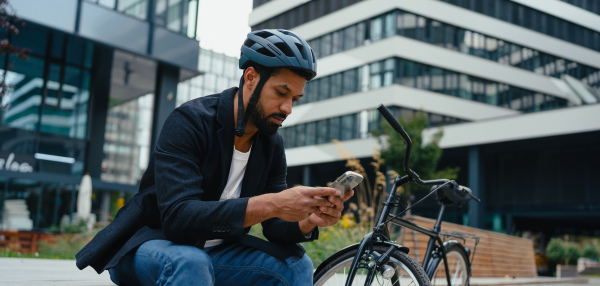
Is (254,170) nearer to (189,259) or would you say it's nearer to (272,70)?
(272,70)

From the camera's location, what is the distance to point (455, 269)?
12.9 feet

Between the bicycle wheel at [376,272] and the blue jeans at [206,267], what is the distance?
23.1 inches

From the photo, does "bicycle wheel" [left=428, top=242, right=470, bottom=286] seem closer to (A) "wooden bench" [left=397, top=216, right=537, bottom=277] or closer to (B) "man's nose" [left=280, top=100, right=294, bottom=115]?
(A) "wooden bench" [left=397, top=216, right=537, bottom=277]

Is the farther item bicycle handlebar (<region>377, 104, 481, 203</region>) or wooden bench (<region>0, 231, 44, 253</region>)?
wooden bench (<region>0, 231, 44, 253</region>)

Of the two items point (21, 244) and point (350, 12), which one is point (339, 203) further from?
point (350, 12)

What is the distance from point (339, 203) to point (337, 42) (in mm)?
33101

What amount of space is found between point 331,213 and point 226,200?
0.37 metres

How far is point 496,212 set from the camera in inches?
1138

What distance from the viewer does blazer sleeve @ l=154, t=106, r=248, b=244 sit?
165 cm

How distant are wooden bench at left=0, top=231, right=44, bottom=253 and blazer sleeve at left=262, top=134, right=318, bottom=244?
907 centimetres

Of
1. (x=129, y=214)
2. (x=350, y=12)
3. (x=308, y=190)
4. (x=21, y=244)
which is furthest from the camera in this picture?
(x=350, y=12)

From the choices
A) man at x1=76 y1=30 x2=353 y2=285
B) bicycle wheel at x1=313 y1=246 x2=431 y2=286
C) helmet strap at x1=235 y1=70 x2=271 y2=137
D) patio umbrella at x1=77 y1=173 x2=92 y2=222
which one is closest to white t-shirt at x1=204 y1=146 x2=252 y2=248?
man at x1=76 y1=30 x2=353 y2=285

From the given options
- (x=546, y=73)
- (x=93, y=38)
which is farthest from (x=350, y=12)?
(x=93, y=38)

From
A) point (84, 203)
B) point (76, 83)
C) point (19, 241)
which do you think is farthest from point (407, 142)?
point (76, 83)
